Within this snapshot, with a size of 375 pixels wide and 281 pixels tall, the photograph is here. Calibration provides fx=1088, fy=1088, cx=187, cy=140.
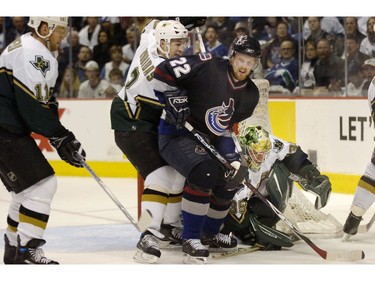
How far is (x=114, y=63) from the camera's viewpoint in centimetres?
927

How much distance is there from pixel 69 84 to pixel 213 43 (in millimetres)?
1385

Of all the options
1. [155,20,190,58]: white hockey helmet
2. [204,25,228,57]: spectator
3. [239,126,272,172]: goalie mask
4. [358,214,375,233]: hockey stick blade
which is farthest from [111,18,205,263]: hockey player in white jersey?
[204,25,228,57]: spectator

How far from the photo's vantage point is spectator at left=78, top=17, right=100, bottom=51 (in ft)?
31.0

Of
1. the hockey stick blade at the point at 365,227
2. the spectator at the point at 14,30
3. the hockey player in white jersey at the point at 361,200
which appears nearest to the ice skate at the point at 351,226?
the hockey player in white jersey at the point at 361,200

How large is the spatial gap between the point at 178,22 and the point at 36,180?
110cm

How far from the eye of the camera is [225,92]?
4.74 metres

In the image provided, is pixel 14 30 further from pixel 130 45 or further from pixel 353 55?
pixel 353 55

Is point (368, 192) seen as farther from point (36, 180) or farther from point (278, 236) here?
point (36, 180)

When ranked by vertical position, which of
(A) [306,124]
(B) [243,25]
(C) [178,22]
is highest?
(C) [178,22]

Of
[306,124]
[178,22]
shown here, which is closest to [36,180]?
[178,22]

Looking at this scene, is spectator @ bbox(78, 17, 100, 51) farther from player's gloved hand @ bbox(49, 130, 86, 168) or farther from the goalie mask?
player's gloved hand @ bbox(49, 130, 86, 168)

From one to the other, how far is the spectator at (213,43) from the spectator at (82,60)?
1.23 metres

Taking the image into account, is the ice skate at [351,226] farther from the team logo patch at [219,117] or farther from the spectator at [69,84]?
the spectator at [69,84]

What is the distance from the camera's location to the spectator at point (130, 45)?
911 cm
